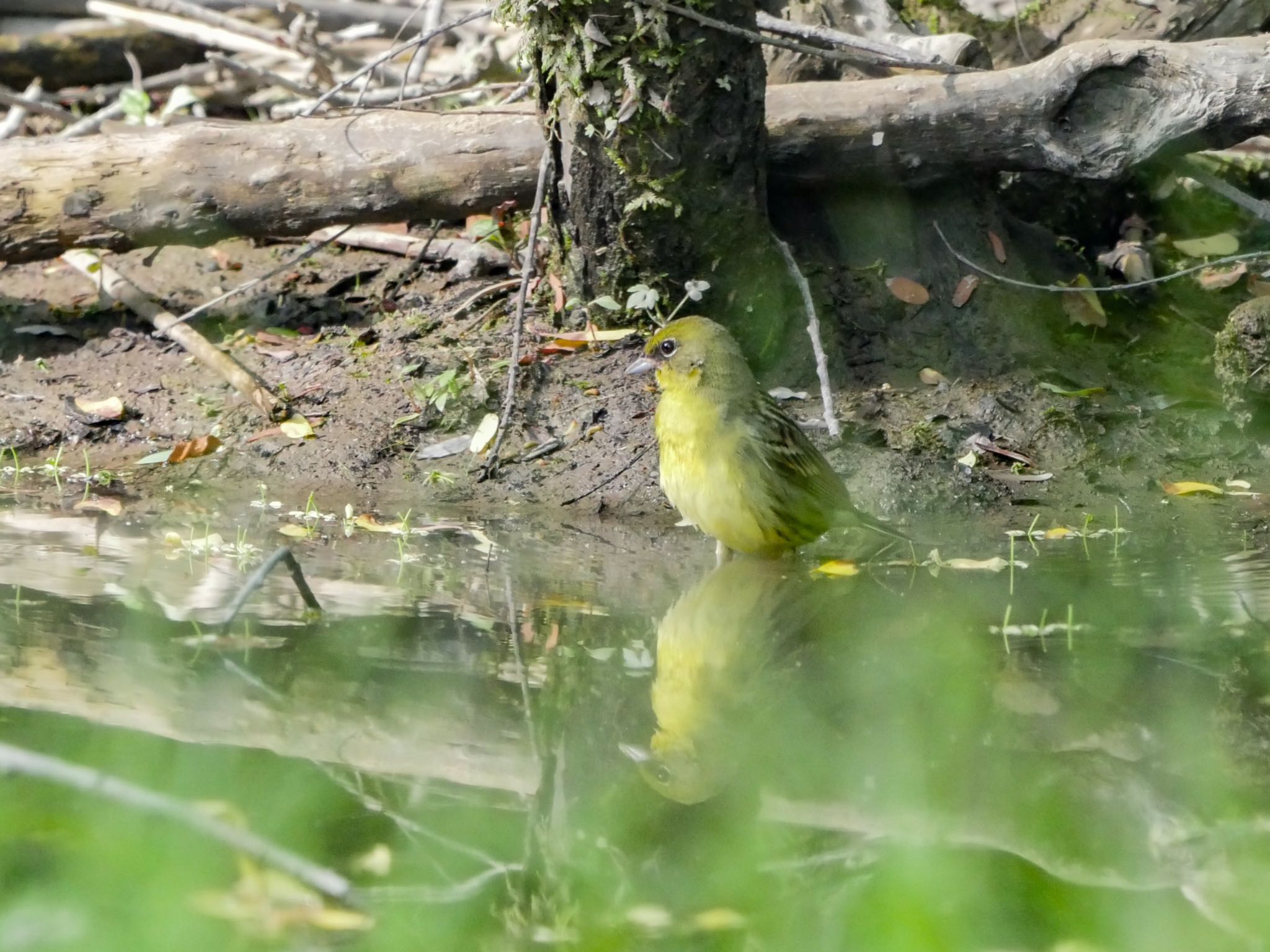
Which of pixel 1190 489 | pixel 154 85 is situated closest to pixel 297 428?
pixel 1190 489

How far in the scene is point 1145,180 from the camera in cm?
827

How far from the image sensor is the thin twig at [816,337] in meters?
6.38

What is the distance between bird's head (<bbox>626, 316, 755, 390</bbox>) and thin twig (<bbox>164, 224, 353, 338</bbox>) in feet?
7.83

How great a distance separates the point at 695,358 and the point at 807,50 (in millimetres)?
1623

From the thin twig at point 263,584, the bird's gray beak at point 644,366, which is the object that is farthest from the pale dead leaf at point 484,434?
the thin twig at point 263,584

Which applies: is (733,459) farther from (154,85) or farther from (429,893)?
(154,85)

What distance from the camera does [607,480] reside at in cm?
647

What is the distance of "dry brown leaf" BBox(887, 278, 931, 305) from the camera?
7281mm

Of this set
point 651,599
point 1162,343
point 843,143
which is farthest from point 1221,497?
point 651,599

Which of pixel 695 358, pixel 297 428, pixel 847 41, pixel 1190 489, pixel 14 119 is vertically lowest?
pixel 1190 489

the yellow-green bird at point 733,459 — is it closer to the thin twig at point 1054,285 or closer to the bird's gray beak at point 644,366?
the bird's gray beak at point 644,366

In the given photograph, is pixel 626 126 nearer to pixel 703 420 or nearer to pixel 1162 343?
pixel 703 420

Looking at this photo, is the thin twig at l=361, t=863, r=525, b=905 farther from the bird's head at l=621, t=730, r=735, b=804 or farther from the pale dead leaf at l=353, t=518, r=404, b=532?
the pale dead leaf at l=353, t=518, r=404, b=532

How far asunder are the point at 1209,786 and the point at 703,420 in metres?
2.68
